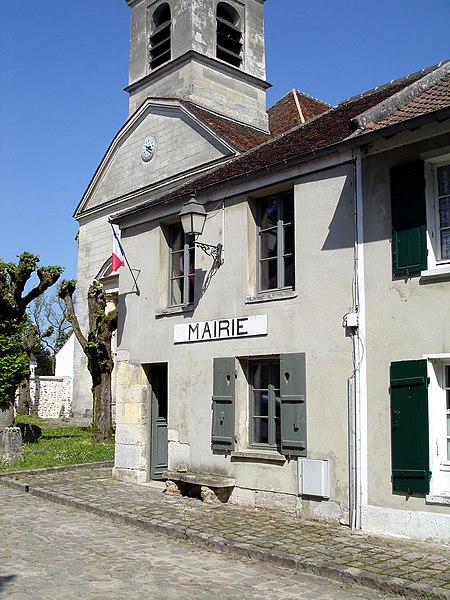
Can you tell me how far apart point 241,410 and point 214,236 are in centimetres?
286

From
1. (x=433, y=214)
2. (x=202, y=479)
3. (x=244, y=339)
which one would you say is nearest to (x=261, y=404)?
(x=244, y=339)

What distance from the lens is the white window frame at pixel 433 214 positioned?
8031mm

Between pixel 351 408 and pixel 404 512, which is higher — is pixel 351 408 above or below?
above

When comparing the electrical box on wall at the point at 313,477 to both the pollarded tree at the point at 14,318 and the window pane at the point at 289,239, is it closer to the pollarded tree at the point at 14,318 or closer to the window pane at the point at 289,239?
the window pane at the point at 289,239

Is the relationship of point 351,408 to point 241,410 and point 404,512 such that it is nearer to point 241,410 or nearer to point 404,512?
point 404,512

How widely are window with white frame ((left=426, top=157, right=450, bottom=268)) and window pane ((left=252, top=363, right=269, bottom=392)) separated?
129 inches

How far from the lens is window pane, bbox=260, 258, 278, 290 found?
10.3m

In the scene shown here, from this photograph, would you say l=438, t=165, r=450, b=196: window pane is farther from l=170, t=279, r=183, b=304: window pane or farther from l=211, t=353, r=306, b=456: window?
l=170, t=279, r=183, b=304: window pane

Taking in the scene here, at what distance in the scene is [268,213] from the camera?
1053cm

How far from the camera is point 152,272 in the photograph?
12383 millimetres

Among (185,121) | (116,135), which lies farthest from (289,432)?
(116,135)

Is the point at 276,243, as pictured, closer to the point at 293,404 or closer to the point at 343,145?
the point at 343,145

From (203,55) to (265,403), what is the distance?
18777 millimetres

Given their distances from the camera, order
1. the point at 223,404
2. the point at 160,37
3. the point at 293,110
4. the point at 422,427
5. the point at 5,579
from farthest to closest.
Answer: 1. the point at 160,37
2. the point at 293,110
3. the point at 223,404
4. the point at 422,427
5. the point at 5,579
